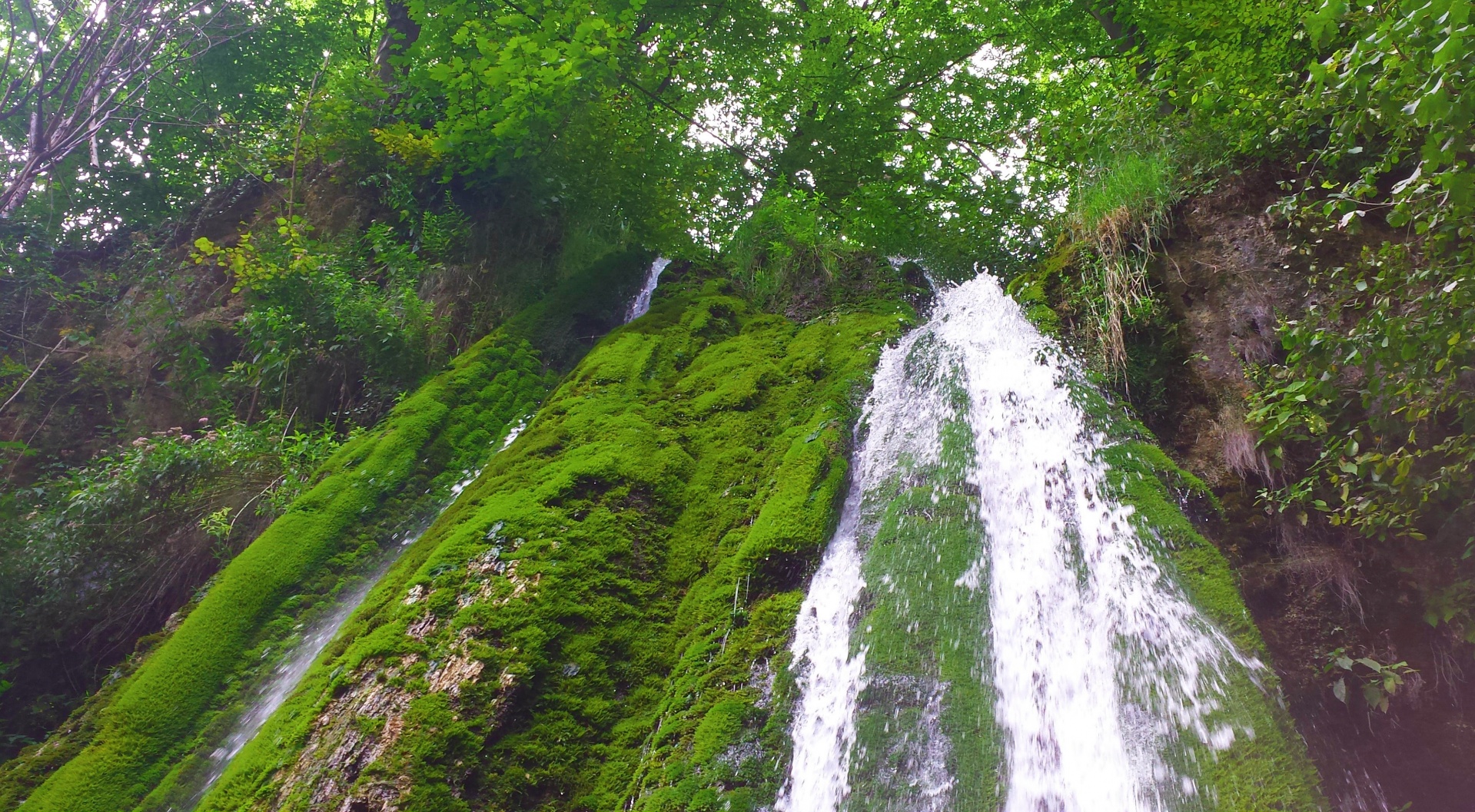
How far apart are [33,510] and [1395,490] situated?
934cm

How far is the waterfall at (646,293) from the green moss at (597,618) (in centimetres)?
272

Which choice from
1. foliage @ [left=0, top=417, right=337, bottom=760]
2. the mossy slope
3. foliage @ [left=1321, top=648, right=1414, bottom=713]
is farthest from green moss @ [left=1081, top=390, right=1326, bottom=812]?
foliage @ [left=0, top=417, right=337, bottom=760]

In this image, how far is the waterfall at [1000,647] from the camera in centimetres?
291

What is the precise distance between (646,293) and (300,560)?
14.8ft

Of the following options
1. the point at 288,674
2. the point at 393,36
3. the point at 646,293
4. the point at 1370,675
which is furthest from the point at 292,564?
the point at 393,36

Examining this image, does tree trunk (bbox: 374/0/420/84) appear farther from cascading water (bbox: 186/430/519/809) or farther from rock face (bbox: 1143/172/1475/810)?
rock face (bbox: 1143/172/1475/810)

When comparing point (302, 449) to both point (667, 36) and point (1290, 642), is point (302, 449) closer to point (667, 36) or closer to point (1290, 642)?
point (667, 36)

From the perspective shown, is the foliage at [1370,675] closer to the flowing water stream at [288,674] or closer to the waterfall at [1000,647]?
the waterfall at [1000,647]

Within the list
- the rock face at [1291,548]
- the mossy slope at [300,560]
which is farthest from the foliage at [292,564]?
the rock face at [1291,548]

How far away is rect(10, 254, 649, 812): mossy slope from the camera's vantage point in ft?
12.2

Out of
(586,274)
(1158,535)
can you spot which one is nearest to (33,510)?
(586,274)

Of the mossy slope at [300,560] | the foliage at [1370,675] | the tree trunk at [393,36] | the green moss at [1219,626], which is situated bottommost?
the foliage at [1370,675]

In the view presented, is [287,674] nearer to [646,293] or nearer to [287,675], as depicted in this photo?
[287,675]

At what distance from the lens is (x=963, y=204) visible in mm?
7770
